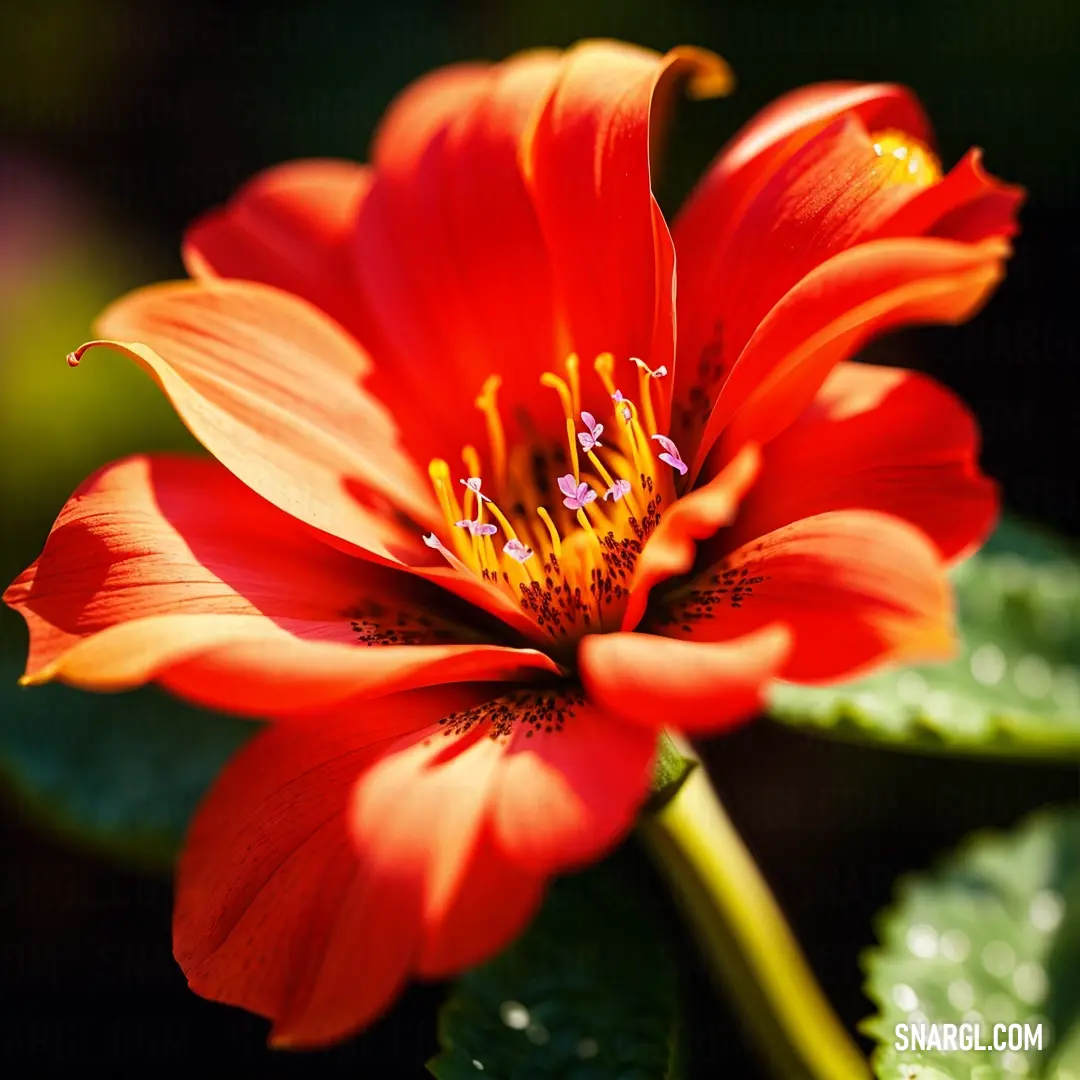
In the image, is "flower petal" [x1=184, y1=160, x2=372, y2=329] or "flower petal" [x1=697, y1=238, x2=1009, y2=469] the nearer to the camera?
"flower petal" [x1=697, y1=238, x2=1009, y2=469]

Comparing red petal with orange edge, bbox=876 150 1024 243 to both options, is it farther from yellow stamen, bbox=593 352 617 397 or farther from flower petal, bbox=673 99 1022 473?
yellow stamen, bbox=593 352 617 397

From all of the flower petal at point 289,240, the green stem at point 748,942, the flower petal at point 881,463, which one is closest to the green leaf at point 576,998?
the green stem at point 748,942

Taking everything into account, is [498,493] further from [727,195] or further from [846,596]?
[846,596]

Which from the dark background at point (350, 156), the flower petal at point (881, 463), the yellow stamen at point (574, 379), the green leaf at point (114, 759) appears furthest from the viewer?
the dark background at point (350, 156)

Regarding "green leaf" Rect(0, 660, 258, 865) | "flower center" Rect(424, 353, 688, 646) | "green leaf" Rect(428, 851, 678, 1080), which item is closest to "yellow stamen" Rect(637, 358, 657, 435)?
"flower center" Rect(424, 353, 688, 646)

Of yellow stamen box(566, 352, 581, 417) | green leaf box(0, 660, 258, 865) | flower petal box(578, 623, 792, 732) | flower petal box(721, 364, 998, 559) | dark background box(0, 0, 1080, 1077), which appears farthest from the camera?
dark background box(0, 0, 1080, 1077)

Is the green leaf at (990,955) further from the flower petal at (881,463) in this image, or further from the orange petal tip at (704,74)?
the orange petal tip at (704,74)

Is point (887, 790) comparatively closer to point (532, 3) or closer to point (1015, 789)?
point (1015, 789)
